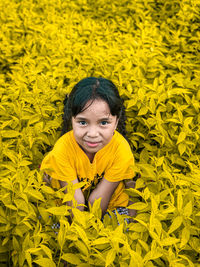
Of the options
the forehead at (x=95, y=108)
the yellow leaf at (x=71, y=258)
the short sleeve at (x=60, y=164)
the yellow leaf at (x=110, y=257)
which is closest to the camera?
the yellow leaf at (x=110, y=257)

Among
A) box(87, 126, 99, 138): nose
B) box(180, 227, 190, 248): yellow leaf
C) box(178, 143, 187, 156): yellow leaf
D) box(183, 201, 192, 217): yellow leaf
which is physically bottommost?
box(180, 227, 190, 248): yellow leaf

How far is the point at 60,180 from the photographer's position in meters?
1.78

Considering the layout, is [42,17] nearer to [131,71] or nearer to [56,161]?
→ [131,71]

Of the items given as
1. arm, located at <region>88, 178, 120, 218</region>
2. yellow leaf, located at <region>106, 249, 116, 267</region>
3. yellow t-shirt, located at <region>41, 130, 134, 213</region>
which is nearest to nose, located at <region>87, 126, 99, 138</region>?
yellow t-shirt, located at <region>41, 130, 134, 213</region>

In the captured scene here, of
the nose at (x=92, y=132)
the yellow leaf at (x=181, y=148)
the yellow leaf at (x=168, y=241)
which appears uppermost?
the nose at (x=92, y=132)

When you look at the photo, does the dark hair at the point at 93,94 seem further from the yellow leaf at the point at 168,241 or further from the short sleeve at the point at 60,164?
the yellow leaf at the point at 168,241

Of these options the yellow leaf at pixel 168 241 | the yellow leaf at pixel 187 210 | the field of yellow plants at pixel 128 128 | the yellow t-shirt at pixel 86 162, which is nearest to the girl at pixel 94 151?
the yellow t-shirt at pixel 86 162

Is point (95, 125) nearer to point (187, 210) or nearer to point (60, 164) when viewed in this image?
point (60, 164)

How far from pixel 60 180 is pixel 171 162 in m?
0.81

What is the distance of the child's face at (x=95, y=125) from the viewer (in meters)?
1.54

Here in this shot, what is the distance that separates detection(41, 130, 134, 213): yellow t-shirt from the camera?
5.73ft

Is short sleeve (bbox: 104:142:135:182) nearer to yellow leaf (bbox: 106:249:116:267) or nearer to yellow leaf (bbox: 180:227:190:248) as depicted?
yellow leaf (bbox: 180:227:190:248)

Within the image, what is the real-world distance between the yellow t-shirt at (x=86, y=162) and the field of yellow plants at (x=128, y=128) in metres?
0.14

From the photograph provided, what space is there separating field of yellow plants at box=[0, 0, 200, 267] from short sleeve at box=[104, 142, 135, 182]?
0.36ft
